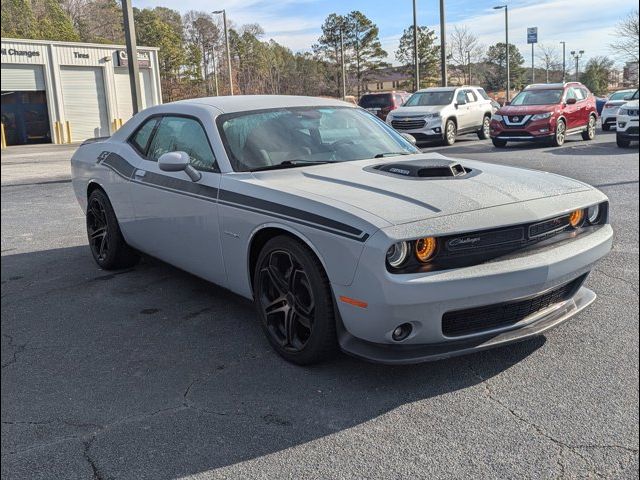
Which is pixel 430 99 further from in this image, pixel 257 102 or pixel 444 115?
pixel 257 102

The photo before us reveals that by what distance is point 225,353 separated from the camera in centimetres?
352

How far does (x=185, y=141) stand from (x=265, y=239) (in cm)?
123

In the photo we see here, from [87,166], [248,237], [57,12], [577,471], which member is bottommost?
[577,471]

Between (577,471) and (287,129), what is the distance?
2.68 metres

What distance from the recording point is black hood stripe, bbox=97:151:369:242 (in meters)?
2.96

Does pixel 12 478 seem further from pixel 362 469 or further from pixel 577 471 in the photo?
pixel 577 471

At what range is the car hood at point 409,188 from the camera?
3.04 meters

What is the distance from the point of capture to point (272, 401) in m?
2.94

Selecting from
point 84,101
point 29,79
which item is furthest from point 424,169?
point 84,101

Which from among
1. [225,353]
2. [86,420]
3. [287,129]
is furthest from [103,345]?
[287,129]

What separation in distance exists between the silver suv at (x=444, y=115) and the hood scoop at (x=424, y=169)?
1470cm

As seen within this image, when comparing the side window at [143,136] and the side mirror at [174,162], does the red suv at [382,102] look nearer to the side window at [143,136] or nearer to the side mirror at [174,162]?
the side window at [143,136]

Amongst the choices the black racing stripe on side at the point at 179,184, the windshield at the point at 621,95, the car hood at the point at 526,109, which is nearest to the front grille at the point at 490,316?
the black racing stripe on side at the point at 179,184

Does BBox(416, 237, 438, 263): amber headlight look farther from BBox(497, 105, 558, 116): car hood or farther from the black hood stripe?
BBox(497, 105, 558, 116): car hood
